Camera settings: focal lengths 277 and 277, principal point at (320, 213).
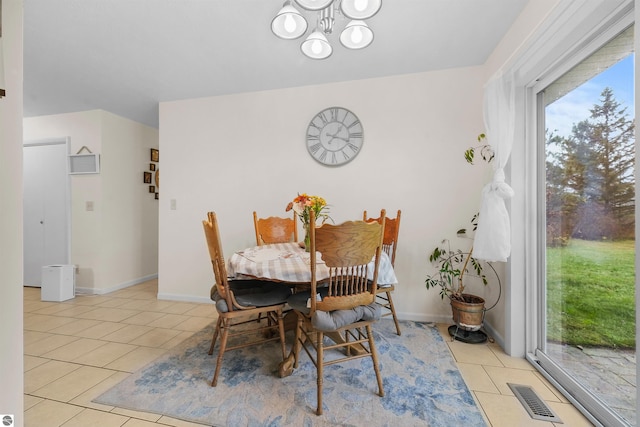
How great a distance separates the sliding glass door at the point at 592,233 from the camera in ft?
4.21

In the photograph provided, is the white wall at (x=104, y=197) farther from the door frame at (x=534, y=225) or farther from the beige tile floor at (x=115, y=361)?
the door frame at (x=534, y=225)

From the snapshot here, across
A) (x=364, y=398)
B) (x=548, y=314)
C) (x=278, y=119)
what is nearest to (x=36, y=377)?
(x=364, y=398)

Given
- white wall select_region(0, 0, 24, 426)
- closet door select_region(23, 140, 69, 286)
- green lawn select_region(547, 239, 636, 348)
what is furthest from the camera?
closet door select_region(23, 140, 69, 286)

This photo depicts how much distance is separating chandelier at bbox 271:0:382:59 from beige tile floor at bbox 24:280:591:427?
2164 mm

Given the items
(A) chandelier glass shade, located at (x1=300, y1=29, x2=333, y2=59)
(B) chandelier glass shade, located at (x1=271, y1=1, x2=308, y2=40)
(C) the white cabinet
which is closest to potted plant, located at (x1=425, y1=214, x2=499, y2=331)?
(A) chandelier glass shade, located at (x1=300, y1=29, x2=333, y2=59)

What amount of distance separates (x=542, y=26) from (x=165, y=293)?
160 inches

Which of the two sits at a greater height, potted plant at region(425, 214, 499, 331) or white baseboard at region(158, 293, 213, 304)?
potted plant at region(425, 214, 499, 331)

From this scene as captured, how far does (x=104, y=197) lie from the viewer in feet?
11.7

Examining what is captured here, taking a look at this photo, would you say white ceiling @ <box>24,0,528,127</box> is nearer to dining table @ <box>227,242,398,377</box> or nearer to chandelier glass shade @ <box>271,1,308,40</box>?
chandelier glass shade @ <box>271,1,308,40</box>

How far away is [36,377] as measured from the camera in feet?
5.68

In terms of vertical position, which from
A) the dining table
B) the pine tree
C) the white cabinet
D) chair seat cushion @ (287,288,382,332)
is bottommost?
the white cabinet

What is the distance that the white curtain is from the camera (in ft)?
6.20

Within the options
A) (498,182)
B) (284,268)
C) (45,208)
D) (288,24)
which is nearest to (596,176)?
(498,182)

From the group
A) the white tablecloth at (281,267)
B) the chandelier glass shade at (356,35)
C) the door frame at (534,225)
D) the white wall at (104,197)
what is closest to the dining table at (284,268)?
the white tablecloth at (281,267)
